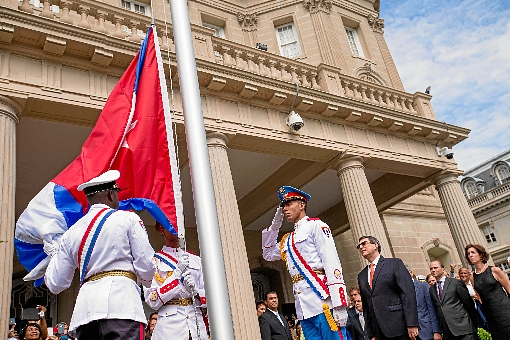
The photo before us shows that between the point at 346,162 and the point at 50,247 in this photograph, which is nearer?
the point at 50,247

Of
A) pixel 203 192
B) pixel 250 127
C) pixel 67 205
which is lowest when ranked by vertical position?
pixel 203 192

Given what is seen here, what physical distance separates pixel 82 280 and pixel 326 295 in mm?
2454

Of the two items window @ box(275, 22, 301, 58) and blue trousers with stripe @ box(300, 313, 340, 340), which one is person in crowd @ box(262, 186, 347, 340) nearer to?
blue trousers with stripe @ box(300, 313, 340, 340)

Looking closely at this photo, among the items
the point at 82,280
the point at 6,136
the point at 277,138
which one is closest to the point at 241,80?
the point at 277,138

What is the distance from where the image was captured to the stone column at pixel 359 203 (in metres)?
10.9

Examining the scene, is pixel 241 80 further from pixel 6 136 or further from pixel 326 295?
pixel 326 295

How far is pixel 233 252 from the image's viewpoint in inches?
334

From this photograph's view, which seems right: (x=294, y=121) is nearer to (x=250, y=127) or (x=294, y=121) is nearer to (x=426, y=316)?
(x=250, y=127)

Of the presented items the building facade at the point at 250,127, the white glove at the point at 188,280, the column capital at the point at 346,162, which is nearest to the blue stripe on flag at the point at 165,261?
the white glove at the point at 188,280

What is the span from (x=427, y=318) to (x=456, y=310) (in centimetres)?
65

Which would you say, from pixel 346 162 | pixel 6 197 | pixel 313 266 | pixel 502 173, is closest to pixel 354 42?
pixel 346 162

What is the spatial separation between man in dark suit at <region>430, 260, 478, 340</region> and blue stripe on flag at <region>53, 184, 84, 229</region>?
603 cm

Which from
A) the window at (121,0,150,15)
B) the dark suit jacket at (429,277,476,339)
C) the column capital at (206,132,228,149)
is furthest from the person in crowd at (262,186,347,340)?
the window at (121,0,150,15)

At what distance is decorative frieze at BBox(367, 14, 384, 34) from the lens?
21.3 meters
